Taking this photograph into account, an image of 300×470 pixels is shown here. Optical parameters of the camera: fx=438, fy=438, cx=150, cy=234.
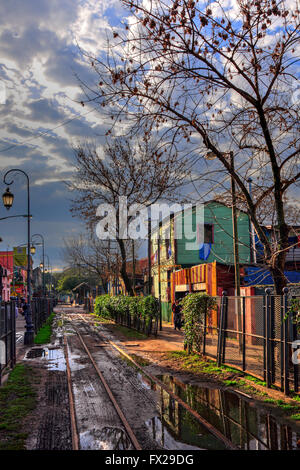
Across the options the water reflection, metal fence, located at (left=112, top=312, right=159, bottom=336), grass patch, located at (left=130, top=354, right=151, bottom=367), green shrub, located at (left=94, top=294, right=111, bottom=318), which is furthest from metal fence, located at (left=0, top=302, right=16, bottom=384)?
green shrub, located at (left=94, top=294, right=111, bottom=318)

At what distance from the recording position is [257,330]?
1134cm

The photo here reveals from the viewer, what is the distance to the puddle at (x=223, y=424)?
20.8 feet

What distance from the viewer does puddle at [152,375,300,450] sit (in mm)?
6352

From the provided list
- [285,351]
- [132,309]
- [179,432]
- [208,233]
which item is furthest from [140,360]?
[208,233]

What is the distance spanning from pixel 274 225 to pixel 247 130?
2.74 metres

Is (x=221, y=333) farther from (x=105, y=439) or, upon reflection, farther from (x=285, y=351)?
(x=105, y=439)

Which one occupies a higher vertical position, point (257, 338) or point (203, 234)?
point (203, 234)

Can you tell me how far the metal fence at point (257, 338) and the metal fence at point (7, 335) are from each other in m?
6.07

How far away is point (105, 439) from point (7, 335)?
5.93 meters

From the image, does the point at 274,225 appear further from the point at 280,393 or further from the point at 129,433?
the point at 129,433

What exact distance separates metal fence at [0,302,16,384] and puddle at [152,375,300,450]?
409 cm

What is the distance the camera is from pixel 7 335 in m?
11.5

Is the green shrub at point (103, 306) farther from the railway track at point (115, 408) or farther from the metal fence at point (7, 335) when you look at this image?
the metal fence at point (7, 335)
